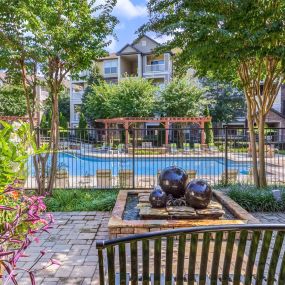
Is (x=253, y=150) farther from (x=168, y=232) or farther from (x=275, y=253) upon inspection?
(x=168, y=232)

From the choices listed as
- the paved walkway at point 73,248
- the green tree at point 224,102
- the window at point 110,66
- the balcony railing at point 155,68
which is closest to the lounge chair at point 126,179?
the paved walkway at point 73,248

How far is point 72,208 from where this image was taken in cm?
583

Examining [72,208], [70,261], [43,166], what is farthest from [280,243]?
[43,166]

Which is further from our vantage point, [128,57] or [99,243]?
[128,57]

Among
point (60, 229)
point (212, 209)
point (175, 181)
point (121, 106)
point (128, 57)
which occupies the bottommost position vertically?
point (60, 229)

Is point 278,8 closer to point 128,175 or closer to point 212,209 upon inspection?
point 212,209

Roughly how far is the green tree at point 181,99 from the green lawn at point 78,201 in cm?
1607

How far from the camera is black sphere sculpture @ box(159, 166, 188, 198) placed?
16.0ft

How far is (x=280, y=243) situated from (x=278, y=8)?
486 centimetres

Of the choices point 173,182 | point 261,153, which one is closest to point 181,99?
point 261,153

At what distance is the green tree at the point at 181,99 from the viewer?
862 inches

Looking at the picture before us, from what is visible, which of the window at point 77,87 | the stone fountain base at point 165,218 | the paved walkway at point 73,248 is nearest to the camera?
the paved walkway at point 73,248

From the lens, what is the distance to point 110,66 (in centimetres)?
2980

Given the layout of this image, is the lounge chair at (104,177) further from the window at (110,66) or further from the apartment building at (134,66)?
the window at (110,66)
